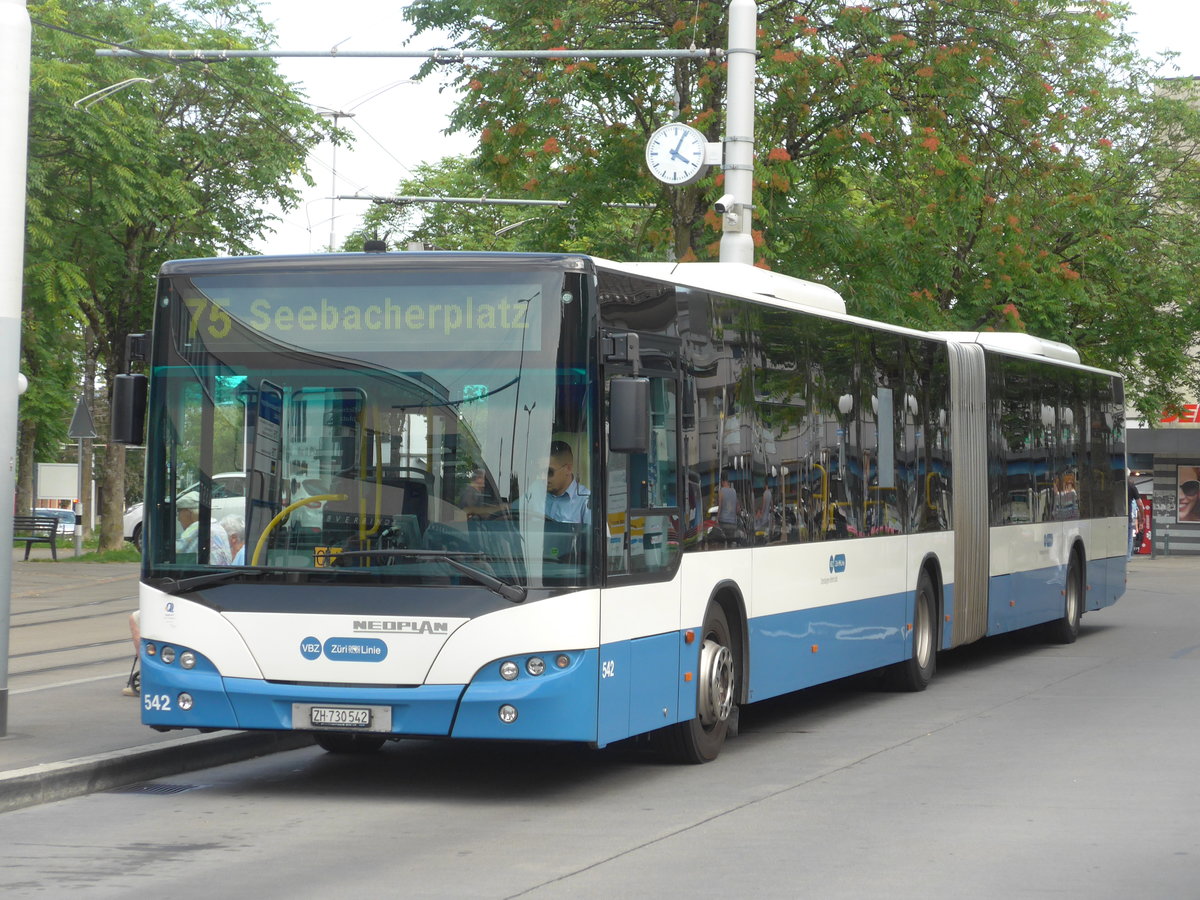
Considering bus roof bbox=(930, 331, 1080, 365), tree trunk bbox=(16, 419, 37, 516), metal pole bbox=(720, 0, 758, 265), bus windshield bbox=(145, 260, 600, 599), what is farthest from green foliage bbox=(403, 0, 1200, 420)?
tree trunk bbox=(16, 419, 37, 516)

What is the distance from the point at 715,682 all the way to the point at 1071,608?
1081 centimetres

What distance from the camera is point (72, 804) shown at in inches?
381

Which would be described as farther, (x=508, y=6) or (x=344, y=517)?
(x=508, y=6)

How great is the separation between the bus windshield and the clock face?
409 inches

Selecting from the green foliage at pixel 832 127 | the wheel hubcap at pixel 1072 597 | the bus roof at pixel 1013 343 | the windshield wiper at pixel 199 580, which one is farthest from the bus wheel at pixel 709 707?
the green foliage at pixel 832 127

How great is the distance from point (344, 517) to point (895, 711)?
6.06m

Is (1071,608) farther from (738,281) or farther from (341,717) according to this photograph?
(341,717)

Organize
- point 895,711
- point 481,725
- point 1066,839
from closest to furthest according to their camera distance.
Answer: point 1066,839 → point 481,725 → point 895,711

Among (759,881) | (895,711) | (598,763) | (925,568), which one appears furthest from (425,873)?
(925,568)

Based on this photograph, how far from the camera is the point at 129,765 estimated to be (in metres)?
10.4

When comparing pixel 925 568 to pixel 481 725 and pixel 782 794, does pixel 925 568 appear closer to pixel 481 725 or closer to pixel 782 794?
pixel 782 794

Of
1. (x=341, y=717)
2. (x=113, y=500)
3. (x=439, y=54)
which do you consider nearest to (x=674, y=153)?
(x=439, y=54)

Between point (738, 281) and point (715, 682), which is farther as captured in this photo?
point (738, 281)

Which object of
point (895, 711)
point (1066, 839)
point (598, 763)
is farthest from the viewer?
point (895, 711)
